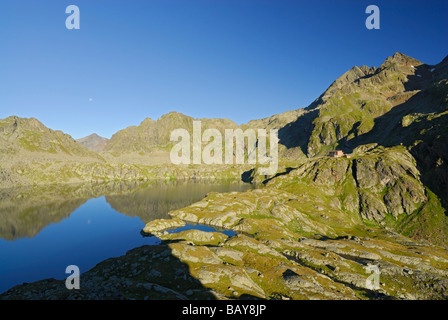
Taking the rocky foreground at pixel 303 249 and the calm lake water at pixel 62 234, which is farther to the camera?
the calm lake water at pixel 62 234

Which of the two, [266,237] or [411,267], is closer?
[411,267]

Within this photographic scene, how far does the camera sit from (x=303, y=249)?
8394cm

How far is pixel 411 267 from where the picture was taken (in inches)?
2931

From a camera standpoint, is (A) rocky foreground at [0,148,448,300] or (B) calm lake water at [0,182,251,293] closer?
(A) rocky foreground at [0,148,448,300]

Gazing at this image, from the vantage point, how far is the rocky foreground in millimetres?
50312

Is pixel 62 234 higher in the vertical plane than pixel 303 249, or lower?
lower

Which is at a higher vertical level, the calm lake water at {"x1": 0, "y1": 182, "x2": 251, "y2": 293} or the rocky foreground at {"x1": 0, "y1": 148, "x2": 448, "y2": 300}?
the rocky foreground at {"x1": 0, "y1": 148, "x2": 448, "y2": 300}

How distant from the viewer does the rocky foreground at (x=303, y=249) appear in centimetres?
5031

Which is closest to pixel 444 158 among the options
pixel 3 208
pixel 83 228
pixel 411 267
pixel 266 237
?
pixel 411 267

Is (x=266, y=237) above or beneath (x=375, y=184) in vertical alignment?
beneath

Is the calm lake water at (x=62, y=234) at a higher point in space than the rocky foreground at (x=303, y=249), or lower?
lower

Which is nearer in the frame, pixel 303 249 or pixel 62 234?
pixel 303 249

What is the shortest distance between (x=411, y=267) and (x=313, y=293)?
49583 mm
